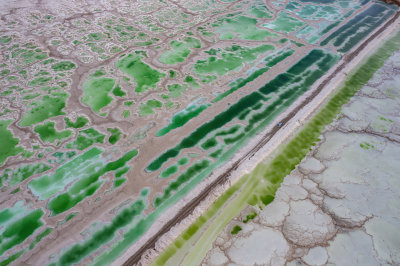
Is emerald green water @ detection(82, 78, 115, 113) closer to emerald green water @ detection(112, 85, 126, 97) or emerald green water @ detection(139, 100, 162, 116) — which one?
emerald green water @ detection(112, 85, 126, 97)

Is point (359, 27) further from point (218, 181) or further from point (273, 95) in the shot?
point (218, 181)

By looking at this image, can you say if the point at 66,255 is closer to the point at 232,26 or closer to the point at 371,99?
the point at 371,99

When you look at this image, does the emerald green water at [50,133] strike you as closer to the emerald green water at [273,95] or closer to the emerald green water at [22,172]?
the emerald green water at [22,172]

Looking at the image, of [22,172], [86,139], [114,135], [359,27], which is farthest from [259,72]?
[22,172]

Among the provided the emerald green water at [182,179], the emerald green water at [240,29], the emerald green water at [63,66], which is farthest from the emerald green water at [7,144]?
the emerald green water at [240,29]

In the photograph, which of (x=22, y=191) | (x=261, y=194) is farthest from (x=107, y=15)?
(x=261, y=194)

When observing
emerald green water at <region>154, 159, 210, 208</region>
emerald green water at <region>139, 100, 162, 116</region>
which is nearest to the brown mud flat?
emerald green water at <region>154, 159, 210, 208</region>

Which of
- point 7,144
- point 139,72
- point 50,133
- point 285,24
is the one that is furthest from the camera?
point 285,24
